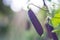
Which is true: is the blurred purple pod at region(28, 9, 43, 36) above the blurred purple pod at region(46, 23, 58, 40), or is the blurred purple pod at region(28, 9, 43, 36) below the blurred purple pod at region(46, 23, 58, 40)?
above

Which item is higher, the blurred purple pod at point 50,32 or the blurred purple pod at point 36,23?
the blurred purple pod at point 36,23

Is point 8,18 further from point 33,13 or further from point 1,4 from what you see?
point 33,13

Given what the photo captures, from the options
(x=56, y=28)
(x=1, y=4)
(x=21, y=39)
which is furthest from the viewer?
(x=1, y=4)

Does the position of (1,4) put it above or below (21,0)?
below

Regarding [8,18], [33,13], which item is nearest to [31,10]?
[33,13]

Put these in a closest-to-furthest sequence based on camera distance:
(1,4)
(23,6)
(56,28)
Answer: (56,28) < (23,6) < (1,4)

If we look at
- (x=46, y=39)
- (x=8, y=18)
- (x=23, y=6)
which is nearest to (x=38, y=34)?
(x=46, y=39)

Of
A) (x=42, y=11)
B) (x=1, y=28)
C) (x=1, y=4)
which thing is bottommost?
(x=1, y=28)

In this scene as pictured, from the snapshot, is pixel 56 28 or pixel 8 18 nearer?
pixel 56 28

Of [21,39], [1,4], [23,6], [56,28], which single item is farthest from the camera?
[1,4]

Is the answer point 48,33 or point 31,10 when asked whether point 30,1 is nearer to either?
point 31,10
